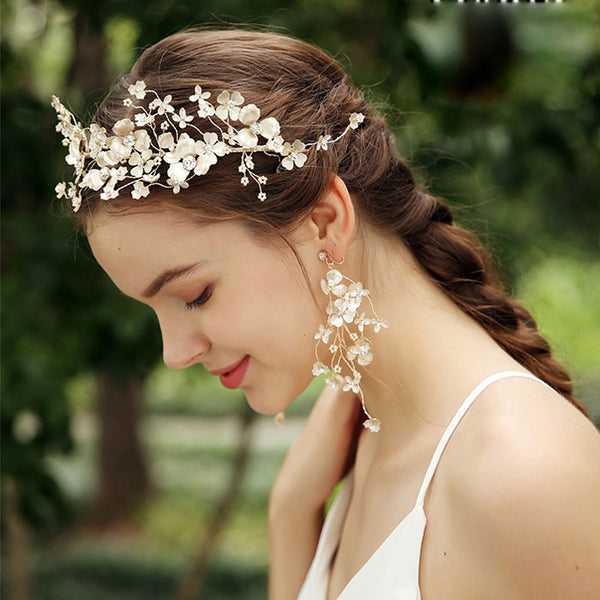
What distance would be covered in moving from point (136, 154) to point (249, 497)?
611 centimetres

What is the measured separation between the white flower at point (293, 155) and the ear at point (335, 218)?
74mm

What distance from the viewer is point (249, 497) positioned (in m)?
7.17

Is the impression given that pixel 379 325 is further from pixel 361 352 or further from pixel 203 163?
pixel 203 163

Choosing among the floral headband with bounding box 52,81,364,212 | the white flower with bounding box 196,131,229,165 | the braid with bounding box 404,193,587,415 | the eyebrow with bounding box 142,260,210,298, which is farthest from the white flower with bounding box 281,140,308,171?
the braid with bounding box 404,193,587,415

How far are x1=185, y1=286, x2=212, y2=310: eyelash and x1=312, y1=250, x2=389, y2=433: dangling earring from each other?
197 mm

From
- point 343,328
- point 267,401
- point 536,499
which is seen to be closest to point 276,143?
point 343,328

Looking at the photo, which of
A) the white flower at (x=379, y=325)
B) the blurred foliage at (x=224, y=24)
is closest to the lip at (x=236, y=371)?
the white flower at (x=379, y=325)

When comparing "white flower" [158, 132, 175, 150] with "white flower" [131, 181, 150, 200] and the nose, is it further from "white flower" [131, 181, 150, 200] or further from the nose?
the nose

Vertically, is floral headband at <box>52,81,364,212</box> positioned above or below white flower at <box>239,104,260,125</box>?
below

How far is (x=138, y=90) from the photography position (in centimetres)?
139

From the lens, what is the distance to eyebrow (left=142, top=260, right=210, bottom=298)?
4.51 feet

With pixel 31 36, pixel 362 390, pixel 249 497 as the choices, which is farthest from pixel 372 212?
pixel 249 497

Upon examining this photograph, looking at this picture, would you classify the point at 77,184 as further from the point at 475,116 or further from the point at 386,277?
the point at 475,116

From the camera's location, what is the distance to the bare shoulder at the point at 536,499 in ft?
3.76
